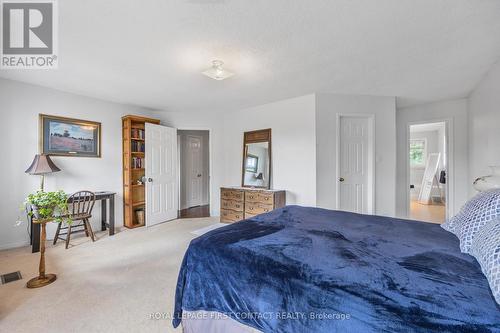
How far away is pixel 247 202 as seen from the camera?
4.11 m

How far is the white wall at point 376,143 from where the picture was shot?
3.71 metres

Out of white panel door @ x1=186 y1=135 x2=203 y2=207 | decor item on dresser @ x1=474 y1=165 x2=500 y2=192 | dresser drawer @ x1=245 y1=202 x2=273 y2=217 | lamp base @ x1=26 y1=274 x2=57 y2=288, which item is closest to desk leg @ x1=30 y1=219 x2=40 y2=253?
lamp base @ x1=26 y1=274 x2=57 y2=288

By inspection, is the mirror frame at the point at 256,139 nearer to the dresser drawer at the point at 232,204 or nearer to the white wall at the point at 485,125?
the dresser drawer at the point at 232,204

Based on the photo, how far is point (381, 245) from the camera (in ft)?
4.18

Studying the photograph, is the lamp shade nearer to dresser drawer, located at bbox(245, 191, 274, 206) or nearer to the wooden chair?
the wooden chair

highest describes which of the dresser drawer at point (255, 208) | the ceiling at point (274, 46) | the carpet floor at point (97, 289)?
the ceiling at point (274, 46)

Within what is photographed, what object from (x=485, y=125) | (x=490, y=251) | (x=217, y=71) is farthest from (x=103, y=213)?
(x=485, y=125)

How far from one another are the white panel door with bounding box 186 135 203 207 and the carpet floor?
2745 mm

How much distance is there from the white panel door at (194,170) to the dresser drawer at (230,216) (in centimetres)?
194

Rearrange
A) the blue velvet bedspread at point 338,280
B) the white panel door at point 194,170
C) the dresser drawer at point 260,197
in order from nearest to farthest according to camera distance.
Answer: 1. the blue velvet bedspread at point 338,280
2. the dresser drawer at point 260,197
3. the white panel door at point 194,170

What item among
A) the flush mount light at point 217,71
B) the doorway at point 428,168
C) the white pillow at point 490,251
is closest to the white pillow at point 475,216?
the white pillow at point 490,251

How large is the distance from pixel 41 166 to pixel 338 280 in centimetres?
395

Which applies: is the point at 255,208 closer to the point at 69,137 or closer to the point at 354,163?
the point at 354,163

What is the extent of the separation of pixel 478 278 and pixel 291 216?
1.20 meters
